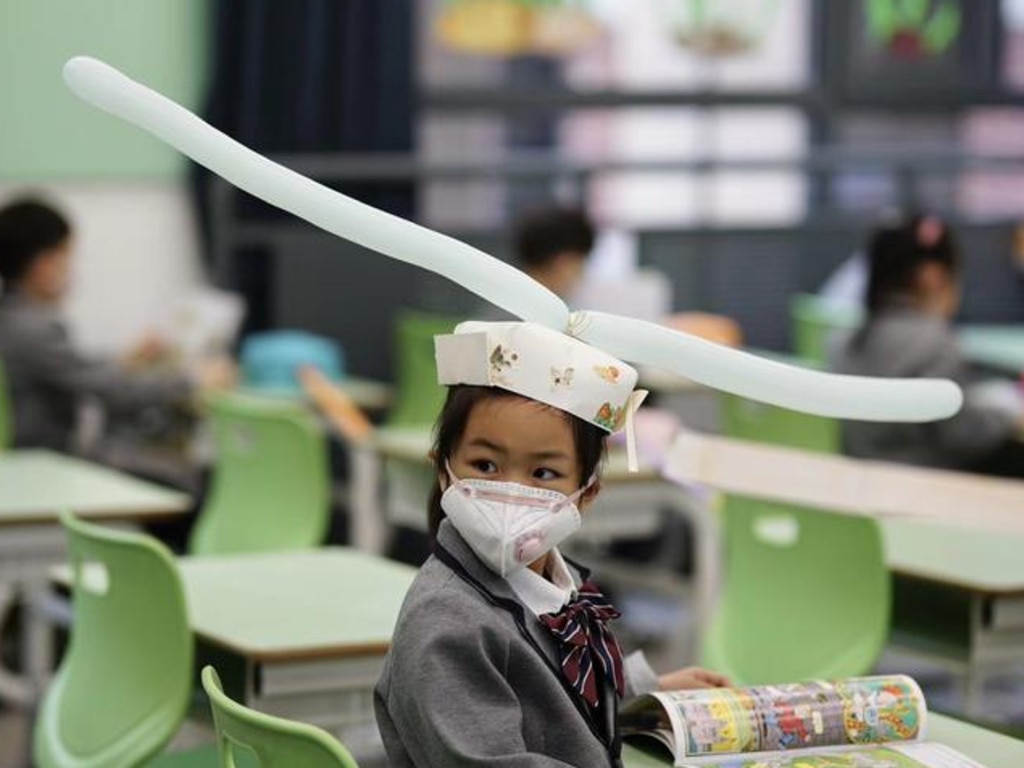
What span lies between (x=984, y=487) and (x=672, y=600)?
3.83 metres

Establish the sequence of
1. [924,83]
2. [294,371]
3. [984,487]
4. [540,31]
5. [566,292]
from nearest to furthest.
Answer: [984,487] → [566,292] → [294,371] → [540,31] → [924,83]

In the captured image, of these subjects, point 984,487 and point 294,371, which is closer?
point 984,487

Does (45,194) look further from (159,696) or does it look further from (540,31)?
(159,696)

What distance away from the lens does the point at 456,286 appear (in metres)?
7.60

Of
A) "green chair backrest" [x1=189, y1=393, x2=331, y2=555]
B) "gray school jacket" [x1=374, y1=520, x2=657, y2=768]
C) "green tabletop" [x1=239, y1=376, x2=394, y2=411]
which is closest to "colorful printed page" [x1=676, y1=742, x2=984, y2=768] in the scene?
"gray school jacket" [x1=374, y1=520, x2=657, y2=768]

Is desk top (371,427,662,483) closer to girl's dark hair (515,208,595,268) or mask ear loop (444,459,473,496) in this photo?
girl's dark hair (515,208,595,268)

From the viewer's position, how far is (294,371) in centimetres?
671

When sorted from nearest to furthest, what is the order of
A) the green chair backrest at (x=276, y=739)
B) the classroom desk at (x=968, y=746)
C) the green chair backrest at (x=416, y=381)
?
the green chair backrest at (x=276, y=739), the classroom desk at (x=968, y=746), the green chair backrest at (x=416, y=381)

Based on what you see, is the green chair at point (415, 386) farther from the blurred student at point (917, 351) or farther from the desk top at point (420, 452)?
the blurred student at point (917, 351)

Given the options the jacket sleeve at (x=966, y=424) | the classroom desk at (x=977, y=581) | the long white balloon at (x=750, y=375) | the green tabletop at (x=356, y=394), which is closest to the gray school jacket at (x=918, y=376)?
the jacket sleeve at (x=966, y=424)

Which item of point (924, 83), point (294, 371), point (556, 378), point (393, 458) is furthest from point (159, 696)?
point (924, 83)

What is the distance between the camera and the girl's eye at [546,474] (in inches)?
86.4

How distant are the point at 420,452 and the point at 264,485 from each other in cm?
93

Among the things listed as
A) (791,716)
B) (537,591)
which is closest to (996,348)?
(791,716)
